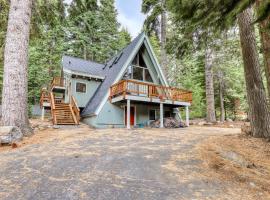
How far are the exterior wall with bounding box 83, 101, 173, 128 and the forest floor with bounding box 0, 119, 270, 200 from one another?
22.3 feet

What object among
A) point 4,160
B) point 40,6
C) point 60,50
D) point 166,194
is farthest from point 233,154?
point 60,50

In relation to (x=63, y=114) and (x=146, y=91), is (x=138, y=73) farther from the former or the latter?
(x=63, y=114)

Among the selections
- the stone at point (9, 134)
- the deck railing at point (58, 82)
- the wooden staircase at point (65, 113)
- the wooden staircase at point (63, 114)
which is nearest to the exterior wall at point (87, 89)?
the wooden staircase at point (65, 113)

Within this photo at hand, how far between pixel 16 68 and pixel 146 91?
782cm

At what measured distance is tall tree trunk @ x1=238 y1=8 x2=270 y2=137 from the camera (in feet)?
23.9

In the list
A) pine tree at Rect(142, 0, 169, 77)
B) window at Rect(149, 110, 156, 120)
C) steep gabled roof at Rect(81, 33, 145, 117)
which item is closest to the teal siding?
steep gabled roof at Rect(81, 33, 145, 117)

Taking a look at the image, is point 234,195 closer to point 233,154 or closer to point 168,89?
point 233,154

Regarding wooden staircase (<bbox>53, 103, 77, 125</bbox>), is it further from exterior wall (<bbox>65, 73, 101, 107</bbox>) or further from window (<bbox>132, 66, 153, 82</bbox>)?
window (<bbox>132, 66, 153, 82</bbox>)

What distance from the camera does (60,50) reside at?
87.9ft

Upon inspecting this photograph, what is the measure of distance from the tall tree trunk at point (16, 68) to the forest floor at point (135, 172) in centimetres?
181

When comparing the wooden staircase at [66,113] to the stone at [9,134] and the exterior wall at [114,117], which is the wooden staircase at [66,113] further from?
the stone at [9,134]

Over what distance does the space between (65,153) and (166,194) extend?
3260mm

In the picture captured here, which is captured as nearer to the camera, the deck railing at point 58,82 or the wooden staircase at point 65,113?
the wooden staircase at point 65,113

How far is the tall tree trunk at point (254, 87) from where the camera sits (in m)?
7.29
